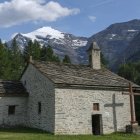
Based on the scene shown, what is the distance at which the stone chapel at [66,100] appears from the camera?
27859 mm

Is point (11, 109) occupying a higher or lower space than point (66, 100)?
lower

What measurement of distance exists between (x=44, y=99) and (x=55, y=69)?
10.6 ft

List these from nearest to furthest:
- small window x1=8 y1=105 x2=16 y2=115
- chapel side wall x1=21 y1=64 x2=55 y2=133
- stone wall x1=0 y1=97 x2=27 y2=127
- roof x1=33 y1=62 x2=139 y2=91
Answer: chapel side wall x1=21 y1=64 x2=55 y2=133 < roof x1=33 y1=62 x2=139 y2=91 < stone wall x1=0 y1=97 x2=27 y2=127 < small window x1=8 y1=105 x2=16 y2=115

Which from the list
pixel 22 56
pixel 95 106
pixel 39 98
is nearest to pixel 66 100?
pixel 95 106

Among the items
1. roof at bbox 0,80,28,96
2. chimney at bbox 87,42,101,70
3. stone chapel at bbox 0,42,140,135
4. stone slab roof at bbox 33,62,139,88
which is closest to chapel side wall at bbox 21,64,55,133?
stone chapel at bbox 0,42,140,135

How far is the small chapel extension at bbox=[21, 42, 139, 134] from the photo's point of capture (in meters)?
27.8

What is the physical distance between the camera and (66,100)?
28.0m

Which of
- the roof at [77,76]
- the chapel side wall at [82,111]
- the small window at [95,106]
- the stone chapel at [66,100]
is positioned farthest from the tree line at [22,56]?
the small window at [95,106]

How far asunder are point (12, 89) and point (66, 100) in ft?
21.5

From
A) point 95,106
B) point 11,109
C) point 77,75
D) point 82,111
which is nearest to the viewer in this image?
point 82,111

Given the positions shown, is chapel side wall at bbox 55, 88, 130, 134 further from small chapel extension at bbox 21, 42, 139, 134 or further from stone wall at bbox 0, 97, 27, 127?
stone wall at bbox 0, 97, 27, 127

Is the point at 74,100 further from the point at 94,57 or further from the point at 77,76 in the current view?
the point at 94,57

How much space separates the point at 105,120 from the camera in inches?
1185

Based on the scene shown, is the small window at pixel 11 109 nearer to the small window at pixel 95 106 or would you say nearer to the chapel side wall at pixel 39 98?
the chapel side wall at pixel 39 98
